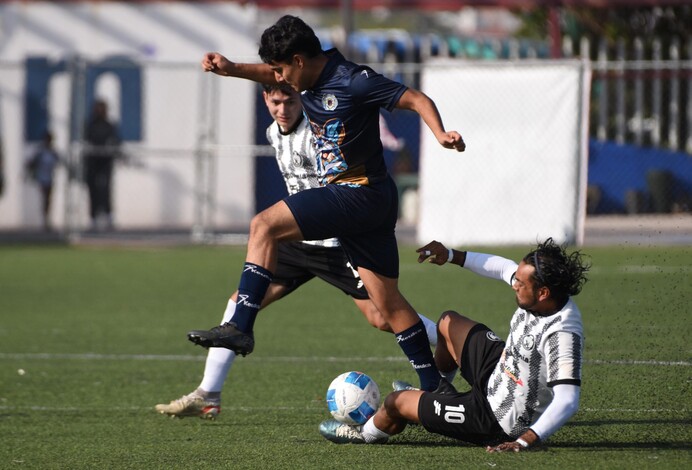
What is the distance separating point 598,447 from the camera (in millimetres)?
5707

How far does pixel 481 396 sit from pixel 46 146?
16.5m

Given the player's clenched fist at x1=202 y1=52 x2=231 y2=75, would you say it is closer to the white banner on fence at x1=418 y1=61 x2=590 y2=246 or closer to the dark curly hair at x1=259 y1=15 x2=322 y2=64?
the dark curly hair at x1=259 y1=15 x2=322 y2=64

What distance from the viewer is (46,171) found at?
820 inches

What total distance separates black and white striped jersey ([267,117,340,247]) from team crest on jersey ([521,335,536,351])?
1750 millimetres

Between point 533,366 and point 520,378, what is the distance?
98mm

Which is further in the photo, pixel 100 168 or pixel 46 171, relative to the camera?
pixel 46 171

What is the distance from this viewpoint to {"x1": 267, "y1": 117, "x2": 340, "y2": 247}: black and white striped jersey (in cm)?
686

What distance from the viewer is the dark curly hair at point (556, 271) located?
5363 mm

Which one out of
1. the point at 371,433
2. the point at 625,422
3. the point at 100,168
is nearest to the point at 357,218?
the point at 371,433

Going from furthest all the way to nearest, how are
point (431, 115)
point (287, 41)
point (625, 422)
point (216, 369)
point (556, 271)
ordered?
point (216, 369) → point (625, 422) → point (287, 41) → point (431, 115) → point (556, 271)

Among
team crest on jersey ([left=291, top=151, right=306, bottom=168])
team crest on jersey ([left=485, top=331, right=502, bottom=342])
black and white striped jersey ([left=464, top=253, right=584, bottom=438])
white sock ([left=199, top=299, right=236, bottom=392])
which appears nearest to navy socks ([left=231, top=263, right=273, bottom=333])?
white sock ([left=199, top=299, right=236, bottom=392])

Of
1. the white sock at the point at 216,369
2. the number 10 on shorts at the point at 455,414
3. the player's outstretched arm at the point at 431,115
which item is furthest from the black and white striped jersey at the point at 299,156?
the number 10 on shorts at the point at 455,414

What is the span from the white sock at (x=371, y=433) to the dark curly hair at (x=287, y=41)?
1.94 meters

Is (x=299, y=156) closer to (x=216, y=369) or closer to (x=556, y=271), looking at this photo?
(x=216, y=369)
